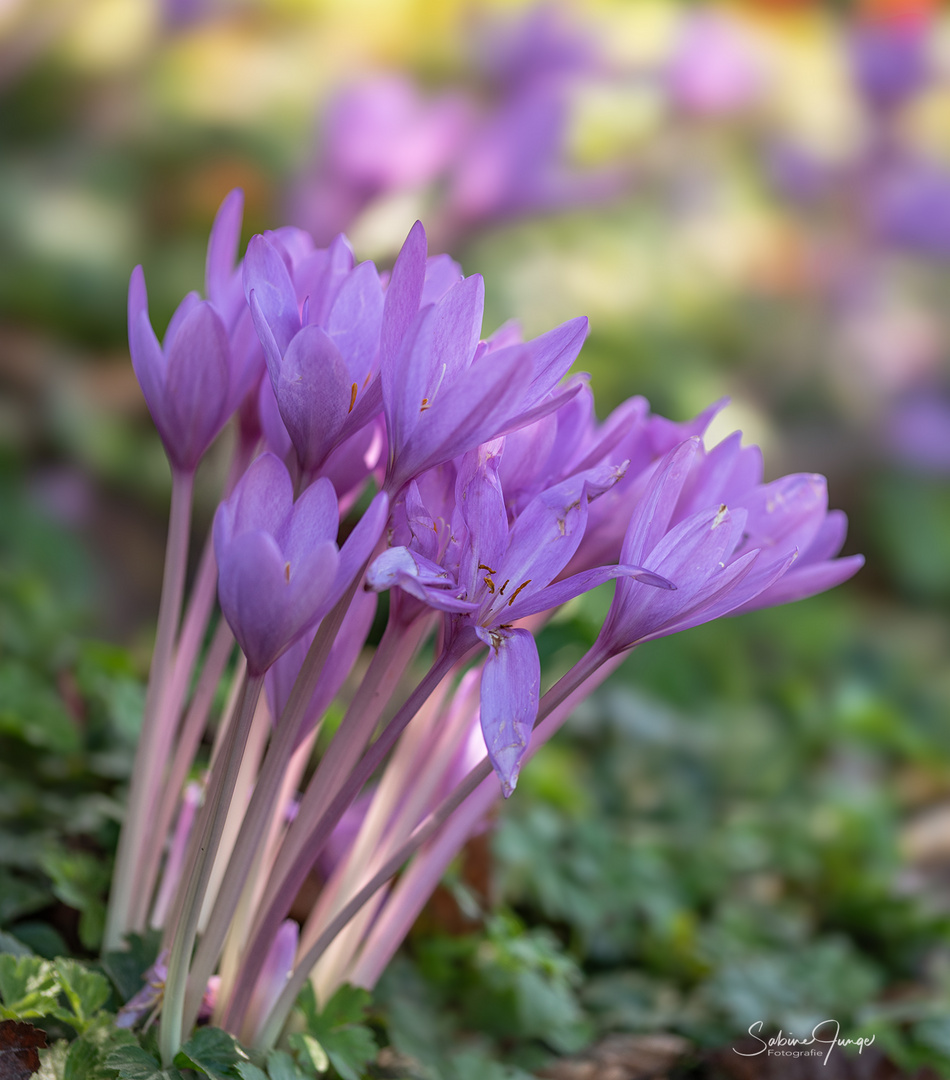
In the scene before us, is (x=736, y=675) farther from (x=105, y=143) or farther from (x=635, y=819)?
(x=105, y=143)

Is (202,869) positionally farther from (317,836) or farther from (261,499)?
(261,499)

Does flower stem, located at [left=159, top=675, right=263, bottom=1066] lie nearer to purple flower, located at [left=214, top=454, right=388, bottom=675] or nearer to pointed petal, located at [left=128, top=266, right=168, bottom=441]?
purple flower, located at [left=214, top=454, right=388, bottom=675]

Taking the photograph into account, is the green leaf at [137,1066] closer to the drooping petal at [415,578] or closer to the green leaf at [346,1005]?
the green leaf at [346,1005]

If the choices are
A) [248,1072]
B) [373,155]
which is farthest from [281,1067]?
[373,155]

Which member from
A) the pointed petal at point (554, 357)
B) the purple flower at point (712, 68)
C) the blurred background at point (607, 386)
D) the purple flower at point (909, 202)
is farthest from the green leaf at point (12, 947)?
the purple flower at point (909, 202)

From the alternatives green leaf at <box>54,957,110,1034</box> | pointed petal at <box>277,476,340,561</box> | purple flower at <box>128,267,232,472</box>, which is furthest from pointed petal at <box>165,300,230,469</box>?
green leaf at <box>54,957,110,1034</box>
